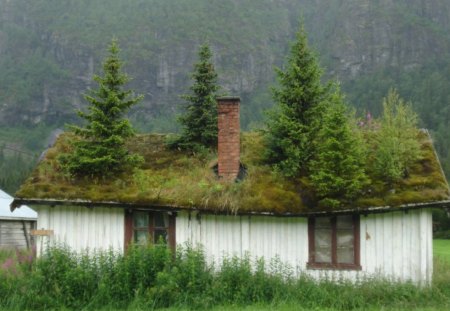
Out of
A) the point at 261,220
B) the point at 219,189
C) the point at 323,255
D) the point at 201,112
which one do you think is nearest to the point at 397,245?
the point at 323,255

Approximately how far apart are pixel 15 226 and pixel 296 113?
67.8 ft

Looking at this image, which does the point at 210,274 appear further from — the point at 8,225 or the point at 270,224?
the point at 8,225

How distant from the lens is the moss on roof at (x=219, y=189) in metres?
14.2

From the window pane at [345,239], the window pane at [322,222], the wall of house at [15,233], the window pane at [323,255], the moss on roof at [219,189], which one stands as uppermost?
the moss on roof at [219,189]

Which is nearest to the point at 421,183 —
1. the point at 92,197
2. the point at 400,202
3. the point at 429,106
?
the point at 400,202

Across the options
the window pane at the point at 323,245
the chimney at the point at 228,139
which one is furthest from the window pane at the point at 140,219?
the window pane at the point at 323,245

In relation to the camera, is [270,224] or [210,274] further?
[270,224]

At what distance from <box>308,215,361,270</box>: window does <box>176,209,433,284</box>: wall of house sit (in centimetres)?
16

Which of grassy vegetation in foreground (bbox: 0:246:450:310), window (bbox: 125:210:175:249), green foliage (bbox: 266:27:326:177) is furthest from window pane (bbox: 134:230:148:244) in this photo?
green foliage (bbox: 266:27:326:177)

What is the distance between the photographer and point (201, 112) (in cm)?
1798

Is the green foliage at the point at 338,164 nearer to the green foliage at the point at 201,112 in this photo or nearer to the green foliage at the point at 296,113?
the green foliage at the point at 296,113

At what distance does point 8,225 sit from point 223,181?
18.9 m

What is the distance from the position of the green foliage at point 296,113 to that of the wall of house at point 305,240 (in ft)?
6.00

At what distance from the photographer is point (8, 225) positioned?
2959 centimetres
